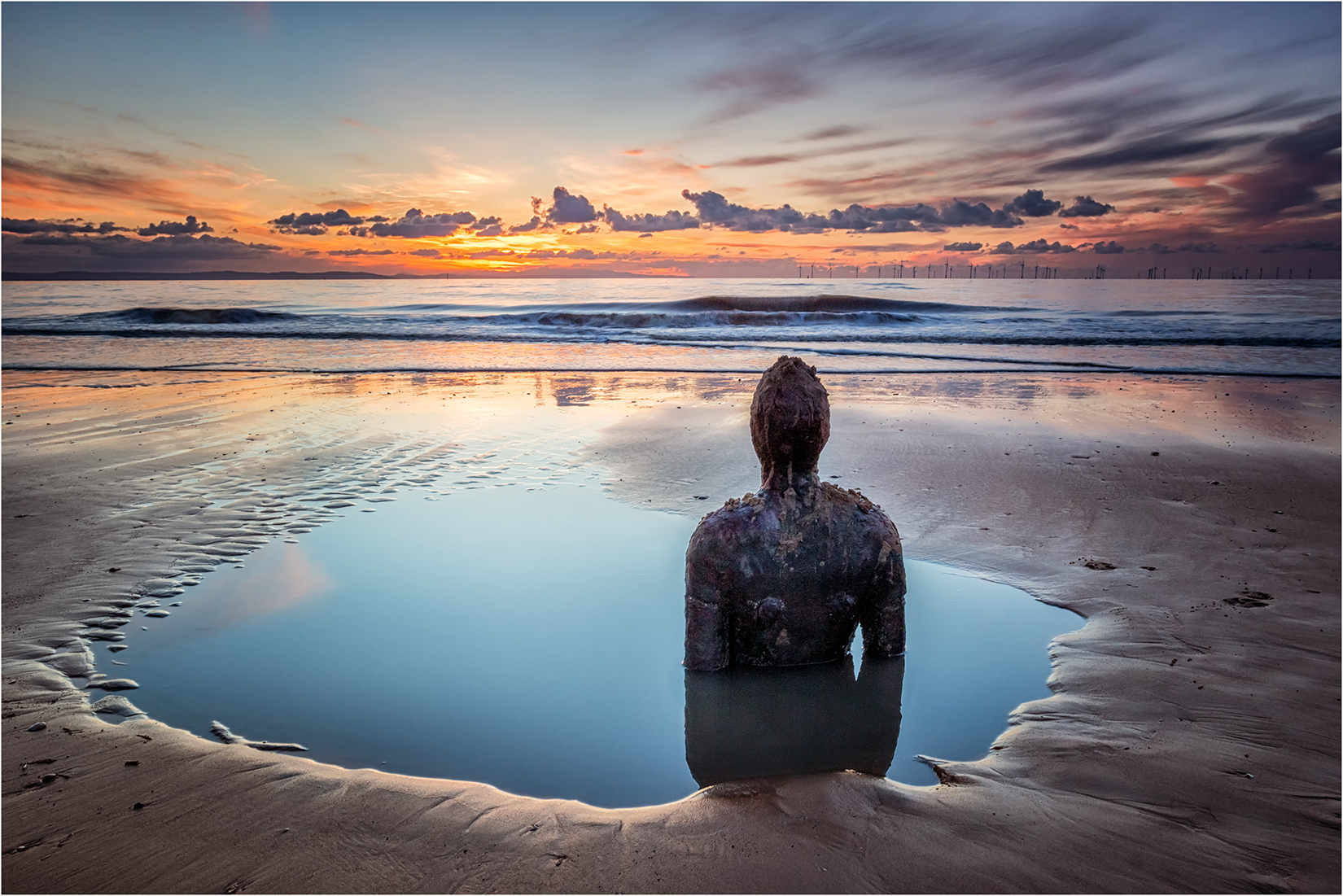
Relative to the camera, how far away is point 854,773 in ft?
9.31

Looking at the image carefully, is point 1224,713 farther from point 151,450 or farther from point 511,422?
point 151,450

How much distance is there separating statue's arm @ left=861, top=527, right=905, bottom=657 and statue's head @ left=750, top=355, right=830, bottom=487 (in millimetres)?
544

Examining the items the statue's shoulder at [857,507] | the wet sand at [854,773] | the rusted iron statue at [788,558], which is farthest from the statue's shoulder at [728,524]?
the wet sand at [854,773]

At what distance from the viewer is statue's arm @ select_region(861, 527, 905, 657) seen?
3498 millimetres

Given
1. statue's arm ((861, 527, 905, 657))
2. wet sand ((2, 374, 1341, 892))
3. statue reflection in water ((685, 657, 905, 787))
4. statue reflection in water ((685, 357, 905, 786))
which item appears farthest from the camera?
statue's arm ((861, 527, 905, 657))

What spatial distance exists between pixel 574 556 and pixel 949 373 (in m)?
13.1

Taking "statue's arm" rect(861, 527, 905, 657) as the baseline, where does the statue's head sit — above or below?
above

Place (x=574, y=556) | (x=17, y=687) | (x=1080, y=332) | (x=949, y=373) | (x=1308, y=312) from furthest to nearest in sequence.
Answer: (x=1308, y=312), (x=1080, y=332), (x=949, y=373), (x=574, y=556), (x=17, y=687)

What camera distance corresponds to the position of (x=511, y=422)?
10.2m

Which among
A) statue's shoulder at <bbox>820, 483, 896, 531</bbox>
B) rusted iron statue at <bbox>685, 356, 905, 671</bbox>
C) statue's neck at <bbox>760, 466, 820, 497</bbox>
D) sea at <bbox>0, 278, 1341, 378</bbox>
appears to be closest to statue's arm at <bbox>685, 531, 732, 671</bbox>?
rusted iron statue at <bbox>685, 356, 905, 671</bbox>

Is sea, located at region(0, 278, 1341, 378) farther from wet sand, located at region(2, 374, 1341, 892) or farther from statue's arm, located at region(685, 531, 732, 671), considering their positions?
statue's arm, located at region(685, 531, 732, 671)

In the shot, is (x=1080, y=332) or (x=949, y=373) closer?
(x=949, y=373)

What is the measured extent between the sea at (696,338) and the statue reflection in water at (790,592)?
1322cm

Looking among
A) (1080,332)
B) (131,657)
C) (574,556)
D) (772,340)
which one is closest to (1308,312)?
(1080,332)
